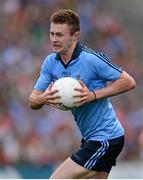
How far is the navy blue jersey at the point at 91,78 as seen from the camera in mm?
6570

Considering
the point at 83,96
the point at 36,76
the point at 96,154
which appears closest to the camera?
the point at 83,96

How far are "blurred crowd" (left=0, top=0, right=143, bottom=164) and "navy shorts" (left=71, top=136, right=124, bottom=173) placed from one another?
4925mm

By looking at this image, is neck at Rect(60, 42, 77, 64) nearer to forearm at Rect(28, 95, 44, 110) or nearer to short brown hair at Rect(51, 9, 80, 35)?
short brown hair at Rect(51, 9, 80, 35)

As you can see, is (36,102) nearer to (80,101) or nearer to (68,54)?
(80,101)

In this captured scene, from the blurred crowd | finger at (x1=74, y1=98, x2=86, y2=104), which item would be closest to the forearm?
finger at (x1=74, y1=98, x2=86, y2=104)

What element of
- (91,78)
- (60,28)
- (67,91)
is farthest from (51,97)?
(60,28)

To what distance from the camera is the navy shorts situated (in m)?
6.73

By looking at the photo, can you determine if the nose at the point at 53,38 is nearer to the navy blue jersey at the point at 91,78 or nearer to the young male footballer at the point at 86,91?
the young male footballer at the point at 86,91

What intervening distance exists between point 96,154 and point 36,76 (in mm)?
6113

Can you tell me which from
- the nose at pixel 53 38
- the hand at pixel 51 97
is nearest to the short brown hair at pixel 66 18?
the nose at pixel 53 38

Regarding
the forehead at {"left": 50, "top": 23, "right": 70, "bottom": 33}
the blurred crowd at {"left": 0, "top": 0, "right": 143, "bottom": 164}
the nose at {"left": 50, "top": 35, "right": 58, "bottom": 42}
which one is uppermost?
the forehead at {"left": 50, "top": 23, "right": 70, "bottom": 33}

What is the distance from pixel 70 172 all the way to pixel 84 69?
926mm

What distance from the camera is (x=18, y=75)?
41.7 feet

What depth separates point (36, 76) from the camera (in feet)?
41.8
